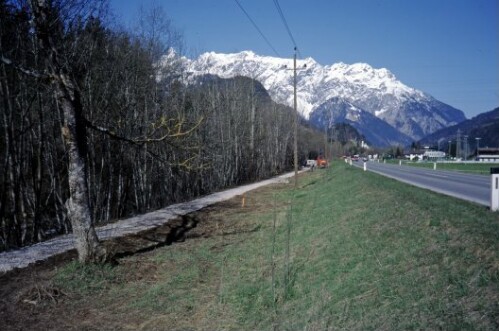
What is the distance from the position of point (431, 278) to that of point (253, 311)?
8.39 ft

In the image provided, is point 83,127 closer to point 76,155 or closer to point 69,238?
point 76,155

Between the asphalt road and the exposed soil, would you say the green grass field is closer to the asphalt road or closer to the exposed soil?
the exposed soil

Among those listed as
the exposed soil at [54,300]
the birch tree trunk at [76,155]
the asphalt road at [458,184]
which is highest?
the birch tree trunk at [76,155]

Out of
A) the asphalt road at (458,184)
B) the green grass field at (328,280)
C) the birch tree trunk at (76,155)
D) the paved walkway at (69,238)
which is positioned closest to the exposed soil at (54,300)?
the green grass field at (328,280)

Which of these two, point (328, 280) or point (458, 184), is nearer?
point (328, 280)

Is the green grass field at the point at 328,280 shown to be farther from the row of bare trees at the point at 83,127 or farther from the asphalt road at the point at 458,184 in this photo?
the asphalt road at the point at 458,184

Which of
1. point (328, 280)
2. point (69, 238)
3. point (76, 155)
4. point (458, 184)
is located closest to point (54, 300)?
point (76, 155)

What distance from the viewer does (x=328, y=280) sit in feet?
23.2

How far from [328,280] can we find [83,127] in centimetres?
592

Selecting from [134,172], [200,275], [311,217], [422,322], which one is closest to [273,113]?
[134,172]

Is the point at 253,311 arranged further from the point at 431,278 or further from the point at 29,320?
the point at 29,320

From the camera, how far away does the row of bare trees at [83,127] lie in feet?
30.1

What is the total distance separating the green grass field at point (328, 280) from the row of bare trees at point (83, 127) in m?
1.79

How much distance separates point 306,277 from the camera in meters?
7.71
